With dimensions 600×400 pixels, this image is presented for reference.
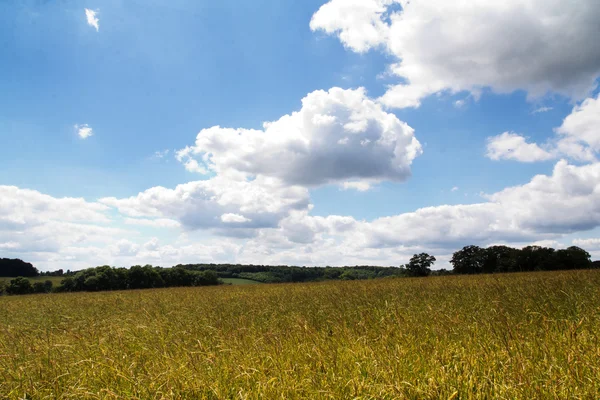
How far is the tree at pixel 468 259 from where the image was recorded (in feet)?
124

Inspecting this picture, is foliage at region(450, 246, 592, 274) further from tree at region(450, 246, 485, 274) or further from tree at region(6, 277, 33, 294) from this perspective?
tree at region(6, 277, 33, 294)

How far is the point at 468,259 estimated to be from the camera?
1608 inches

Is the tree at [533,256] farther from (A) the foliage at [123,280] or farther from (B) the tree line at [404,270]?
(A) the foliage at [123,280]

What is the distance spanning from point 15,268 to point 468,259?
12175cm

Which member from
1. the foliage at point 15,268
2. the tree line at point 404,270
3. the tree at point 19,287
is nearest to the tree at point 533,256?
the tree line at point 404,270

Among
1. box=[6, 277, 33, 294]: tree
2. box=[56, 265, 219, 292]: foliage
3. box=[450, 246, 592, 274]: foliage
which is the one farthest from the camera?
box=[6, 277, 33, 294]: tree

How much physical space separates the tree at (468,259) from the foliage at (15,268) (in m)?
114

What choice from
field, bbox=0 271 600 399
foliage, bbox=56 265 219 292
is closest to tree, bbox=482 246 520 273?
field, bbox=0 271 600 399

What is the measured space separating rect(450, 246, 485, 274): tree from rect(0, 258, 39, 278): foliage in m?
114

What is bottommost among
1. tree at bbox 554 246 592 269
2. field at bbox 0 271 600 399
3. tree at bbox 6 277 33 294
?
tree at bbox 6 277 33 294

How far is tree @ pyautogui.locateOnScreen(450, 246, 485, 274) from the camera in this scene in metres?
37.8

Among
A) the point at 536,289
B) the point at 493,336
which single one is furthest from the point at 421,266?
the point at 493,336

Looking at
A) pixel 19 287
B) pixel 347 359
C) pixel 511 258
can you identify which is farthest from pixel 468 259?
pixel 19 287

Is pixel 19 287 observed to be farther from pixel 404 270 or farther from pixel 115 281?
pixel 404 270
